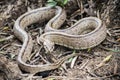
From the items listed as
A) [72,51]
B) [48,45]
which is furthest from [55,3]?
[72,51]

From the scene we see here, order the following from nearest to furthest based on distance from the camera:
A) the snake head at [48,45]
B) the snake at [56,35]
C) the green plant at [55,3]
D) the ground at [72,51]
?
the ground at [72,51] → the snake at [56,35] → the snake head at [48,45] → the green plant at [55,3]

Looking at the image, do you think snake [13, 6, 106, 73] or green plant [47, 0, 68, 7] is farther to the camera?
green plant [47, 0, 68, 7]

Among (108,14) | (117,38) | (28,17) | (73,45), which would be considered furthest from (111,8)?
(28,17)

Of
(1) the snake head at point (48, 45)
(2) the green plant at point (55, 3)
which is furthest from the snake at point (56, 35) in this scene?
(2) the green plant at point (55, 3)

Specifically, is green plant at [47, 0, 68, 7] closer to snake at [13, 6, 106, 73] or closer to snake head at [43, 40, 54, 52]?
snake at [13, 6, 106, 73]

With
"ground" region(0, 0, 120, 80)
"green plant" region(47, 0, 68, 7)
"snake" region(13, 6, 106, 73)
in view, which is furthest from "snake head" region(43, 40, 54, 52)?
"green plant" region(47, 0, 68, 7)

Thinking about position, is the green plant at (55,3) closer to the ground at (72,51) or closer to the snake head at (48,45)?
the ground at (72,51)
